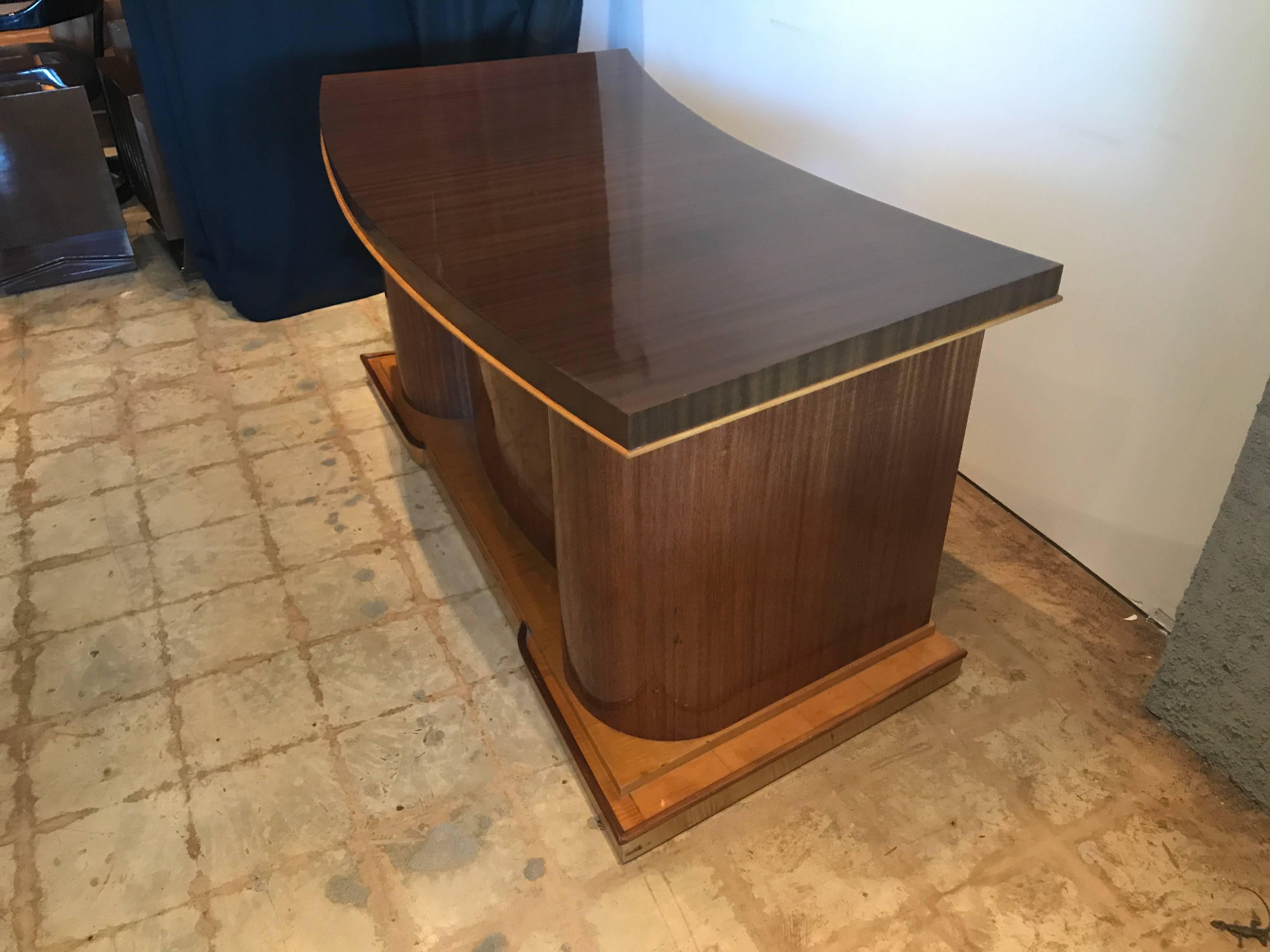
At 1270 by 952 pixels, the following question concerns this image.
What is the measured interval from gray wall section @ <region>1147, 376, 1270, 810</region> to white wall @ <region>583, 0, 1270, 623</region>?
0.21 m

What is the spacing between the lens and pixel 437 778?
54.7 inches

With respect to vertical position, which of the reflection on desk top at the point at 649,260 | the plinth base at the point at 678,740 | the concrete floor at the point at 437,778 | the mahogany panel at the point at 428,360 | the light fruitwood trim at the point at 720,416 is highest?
the reflection on desk top at the point at 649,260

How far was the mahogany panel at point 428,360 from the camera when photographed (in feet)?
6.23

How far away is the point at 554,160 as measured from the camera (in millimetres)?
1482

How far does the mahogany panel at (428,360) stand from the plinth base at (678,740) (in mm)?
379

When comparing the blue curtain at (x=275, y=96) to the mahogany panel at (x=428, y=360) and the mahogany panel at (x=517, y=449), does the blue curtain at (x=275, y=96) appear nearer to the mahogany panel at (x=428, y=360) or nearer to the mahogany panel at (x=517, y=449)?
the mahogany panel at (x=428, y=360)

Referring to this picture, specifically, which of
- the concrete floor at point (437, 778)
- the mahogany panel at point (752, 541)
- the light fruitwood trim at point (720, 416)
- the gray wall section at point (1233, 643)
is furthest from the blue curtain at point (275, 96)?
the gray wall section at point (1233, 643)

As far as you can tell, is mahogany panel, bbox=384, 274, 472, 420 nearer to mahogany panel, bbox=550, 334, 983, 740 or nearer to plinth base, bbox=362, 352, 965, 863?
plinth base, bbox=362, 352, 965, 863

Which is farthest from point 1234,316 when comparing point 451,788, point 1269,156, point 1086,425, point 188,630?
point 188,630

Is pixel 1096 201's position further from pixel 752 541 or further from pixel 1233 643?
pixel 752 541

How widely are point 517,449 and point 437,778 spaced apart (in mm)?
536

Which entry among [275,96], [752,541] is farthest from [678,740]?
[275,96]

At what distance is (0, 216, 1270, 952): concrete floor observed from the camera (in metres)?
1.21

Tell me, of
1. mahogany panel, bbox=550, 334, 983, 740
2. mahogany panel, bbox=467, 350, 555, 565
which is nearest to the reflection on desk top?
mahogany panel, bbox=550, 334, 983, 740
